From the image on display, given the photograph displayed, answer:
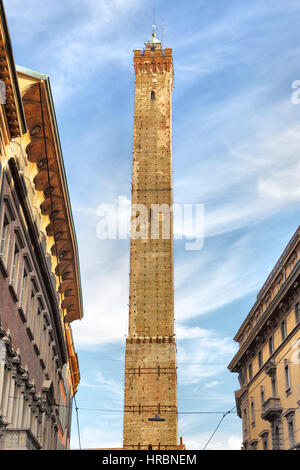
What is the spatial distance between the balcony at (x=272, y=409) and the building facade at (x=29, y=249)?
11.0 m

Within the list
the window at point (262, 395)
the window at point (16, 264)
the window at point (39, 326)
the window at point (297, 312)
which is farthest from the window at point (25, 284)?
the window at point (262, 395)

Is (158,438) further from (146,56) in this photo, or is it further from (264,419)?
(146,56)

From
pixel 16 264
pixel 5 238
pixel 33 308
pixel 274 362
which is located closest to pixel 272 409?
pixel 274 362

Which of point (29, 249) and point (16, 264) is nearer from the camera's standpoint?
point (16, 264)

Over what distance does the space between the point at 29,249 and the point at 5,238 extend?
125 inches

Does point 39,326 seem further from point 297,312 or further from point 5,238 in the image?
point 297,312

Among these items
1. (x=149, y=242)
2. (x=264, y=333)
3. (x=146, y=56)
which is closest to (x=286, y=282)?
(x=264, y=333)

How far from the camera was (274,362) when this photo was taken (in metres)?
34.4

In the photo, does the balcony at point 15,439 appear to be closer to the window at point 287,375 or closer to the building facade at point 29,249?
the building facade at point 29,249

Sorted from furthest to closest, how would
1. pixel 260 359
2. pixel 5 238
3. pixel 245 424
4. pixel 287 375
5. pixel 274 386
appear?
1. pixel 245 424
2. pixel 260 359
3. pixel 274 386
4. pixel 287 375
5. pixel 5 238

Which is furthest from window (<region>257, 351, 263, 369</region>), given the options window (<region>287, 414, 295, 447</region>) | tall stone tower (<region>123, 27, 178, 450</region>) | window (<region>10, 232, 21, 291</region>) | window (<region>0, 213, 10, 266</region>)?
window (<region>0, 213, 10, 266</region>)

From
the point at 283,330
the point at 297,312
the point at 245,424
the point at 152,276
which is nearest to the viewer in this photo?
the point at 297,312

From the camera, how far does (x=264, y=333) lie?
37031 mm

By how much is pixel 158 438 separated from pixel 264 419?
25976 mm
